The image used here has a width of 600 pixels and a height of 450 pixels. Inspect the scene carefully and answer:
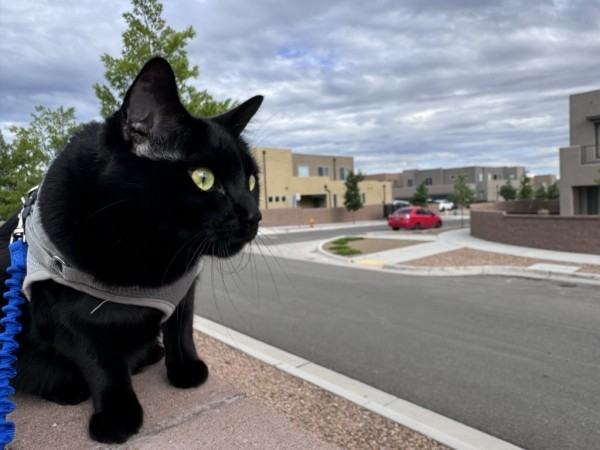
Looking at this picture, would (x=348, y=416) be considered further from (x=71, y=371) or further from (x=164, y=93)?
(x=164, y=93)

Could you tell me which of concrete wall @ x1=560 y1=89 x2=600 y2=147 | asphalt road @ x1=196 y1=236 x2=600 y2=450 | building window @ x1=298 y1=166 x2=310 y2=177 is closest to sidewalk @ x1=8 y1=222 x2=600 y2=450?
asphalt road @ x1=196 y1=236 x2=600 y2=450

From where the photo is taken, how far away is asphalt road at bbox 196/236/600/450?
3.68m

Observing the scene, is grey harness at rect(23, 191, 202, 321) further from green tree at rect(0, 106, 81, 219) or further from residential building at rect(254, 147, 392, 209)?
residential building at rect(254, 147, 392, 209)

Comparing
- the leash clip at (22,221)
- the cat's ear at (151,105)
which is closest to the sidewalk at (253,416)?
the leash clip at (22,221)

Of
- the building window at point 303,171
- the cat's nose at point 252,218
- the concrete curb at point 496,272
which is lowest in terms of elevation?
the concrete curb at point 496,272

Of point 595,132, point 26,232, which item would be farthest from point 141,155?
point 595,132

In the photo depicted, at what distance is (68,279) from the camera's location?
167 centimetres

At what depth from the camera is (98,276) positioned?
165 centimetres

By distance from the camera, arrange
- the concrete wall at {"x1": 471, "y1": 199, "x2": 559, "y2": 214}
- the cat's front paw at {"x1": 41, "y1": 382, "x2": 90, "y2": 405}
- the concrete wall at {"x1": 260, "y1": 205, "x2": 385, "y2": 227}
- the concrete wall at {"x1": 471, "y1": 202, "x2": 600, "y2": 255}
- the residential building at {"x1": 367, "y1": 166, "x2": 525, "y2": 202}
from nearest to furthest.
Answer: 1. the cat's front paw at {"x1": 41, "y1": 382, "x2": 90, "y2": 405}
2. the concrete wall at {"x1": 471, "y1": 202, "x2": 600, "y2": 255}
3. the concrete wall at {"x1": 471, "y1": 199, "x2": 559, "y2": 214}
4. the concrete wall at {"x1": 260, "y1": 205, "x2": 385, "y2": 227}
5. the residential building at {"x1": 367, "y1": 166, "x2": 525, "y2": 202}

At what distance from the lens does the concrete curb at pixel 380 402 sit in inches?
118

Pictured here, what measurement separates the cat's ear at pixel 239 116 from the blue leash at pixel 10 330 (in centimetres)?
102

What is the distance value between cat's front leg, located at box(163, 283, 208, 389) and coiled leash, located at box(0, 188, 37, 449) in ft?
2.15

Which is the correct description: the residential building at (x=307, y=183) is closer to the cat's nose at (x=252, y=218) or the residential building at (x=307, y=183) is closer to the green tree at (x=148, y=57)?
the green tree at (x=148, y=57)

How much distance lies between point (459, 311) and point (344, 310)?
1.91m
